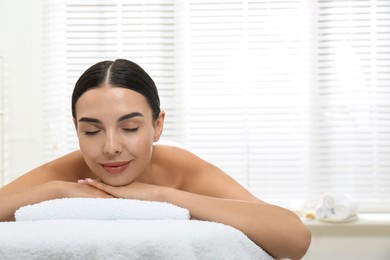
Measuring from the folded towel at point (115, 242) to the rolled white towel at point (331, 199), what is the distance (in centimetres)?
209

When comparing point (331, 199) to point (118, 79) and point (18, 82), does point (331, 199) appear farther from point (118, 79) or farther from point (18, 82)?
point (118, 79)

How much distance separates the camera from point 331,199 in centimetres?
261

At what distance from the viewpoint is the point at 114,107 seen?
94cm

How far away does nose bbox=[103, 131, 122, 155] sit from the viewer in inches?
36.2

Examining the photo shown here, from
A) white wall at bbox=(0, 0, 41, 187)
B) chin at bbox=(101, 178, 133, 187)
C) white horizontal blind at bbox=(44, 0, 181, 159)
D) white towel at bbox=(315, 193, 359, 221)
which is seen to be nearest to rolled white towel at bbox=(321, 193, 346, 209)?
white towel at bbox=(315, 193, 359, 221)

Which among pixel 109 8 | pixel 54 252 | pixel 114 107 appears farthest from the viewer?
pixel 109 8

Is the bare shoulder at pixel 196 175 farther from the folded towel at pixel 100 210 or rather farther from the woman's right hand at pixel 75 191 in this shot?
the folded towel at pixel 100 210

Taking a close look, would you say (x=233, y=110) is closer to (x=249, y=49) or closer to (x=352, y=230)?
(x=249, y=49)

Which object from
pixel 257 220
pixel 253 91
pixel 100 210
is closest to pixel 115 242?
pixel 100 210


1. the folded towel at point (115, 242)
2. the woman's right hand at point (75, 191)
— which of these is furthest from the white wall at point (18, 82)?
the folded towel at point (115, 242)

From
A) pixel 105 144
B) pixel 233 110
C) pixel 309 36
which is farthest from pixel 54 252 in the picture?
pixel 309 36

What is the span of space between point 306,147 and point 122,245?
238cm

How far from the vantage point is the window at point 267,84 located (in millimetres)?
2828

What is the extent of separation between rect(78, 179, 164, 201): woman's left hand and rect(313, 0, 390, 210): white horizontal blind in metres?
2.04
